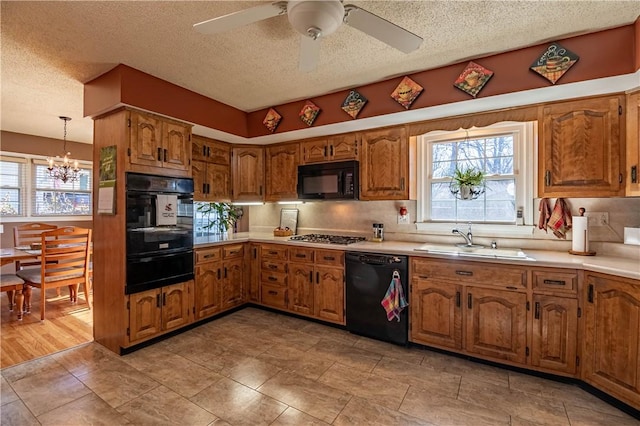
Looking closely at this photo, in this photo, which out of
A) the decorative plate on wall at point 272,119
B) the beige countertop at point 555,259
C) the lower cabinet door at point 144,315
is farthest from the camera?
the decorative plate on wall at point 272,119

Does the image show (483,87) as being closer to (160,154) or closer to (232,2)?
(232,2)

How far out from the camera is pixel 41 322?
3340mm

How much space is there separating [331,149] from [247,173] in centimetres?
128

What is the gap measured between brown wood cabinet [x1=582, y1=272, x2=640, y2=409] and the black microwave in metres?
2.17

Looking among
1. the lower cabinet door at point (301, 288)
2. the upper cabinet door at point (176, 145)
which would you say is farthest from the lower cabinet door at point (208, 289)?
the upper cabinet door at point (176, 145)

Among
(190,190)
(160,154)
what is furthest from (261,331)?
(160,154)

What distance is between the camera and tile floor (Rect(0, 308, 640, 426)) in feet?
6.11

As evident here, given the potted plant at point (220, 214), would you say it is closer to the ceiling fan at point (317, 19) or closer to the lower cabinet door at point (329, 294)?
the lower cabinet door at point (329, 294)

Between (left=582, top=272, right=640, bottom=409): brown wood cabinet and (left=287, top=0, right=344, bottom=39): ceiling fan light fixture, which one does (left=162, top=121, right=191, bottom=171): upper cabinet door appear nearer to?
(left=287, top=0, right=344, bottom=39): ceiling fan light fixture

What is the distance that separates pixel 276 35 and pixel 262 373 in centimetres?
258

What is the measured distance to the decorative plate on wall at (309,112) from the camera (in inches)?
128

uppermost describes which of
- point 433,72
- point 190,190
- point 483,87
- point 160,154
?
point 433,72

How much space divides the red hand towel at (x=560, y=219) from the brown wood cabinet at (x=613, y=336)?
612 millimetres

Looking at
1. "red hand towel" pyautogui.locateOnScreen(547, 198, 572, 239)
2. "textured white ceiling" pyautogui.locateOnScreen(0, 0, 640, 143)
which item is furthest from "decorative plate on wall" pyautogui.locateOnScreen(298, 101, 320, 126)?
"red hand towel" pyautogui.locateOnScreen(547, 198, 572, 239)
